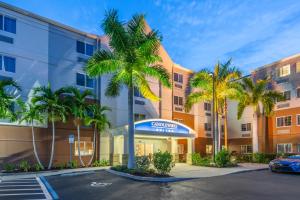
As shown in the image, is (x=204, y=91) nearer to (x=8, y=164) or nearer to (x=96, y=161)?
(x=96, y=161)

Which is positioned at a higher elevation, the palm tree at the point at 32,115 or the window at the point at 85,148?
the palm tree at the point at 32,115

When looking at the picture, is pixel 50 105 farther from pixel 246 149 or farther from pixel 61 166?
pixel 246 149

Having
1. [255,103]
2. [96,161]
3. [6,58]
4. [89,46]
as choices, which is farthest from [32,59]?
[255,103]

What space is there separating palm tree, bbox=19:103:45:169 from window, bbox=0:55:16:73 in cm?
294

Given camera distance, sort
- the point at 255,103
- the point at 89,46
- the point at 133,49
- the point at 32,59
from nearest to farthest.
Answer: the point at 133,49
the point at 32,59
the point at 89,46
the point at 255,103

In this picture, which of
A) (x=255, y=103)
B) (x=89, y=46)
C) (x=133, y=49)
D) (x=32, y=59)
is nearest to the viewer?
(x=133, y=49)

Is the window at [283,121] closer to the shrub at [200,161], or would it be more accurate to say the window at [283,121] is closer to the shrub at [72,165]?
the shrub at [200,161]

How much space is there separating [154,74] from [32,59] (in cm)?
1096

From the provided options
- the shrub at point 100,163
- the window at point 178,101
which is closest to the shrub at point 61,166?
the shrub at point 100,163

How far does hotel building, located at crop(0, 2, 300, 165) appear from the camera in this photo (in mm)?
24297

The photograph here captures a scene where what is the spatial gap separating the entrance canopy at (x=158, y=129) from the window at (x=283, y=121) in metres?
12.2

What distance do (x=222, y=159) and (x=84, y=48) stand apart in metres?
15.9

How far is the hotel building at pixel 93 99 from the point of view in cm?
2430

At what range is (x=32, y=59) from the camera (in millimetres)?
25438
